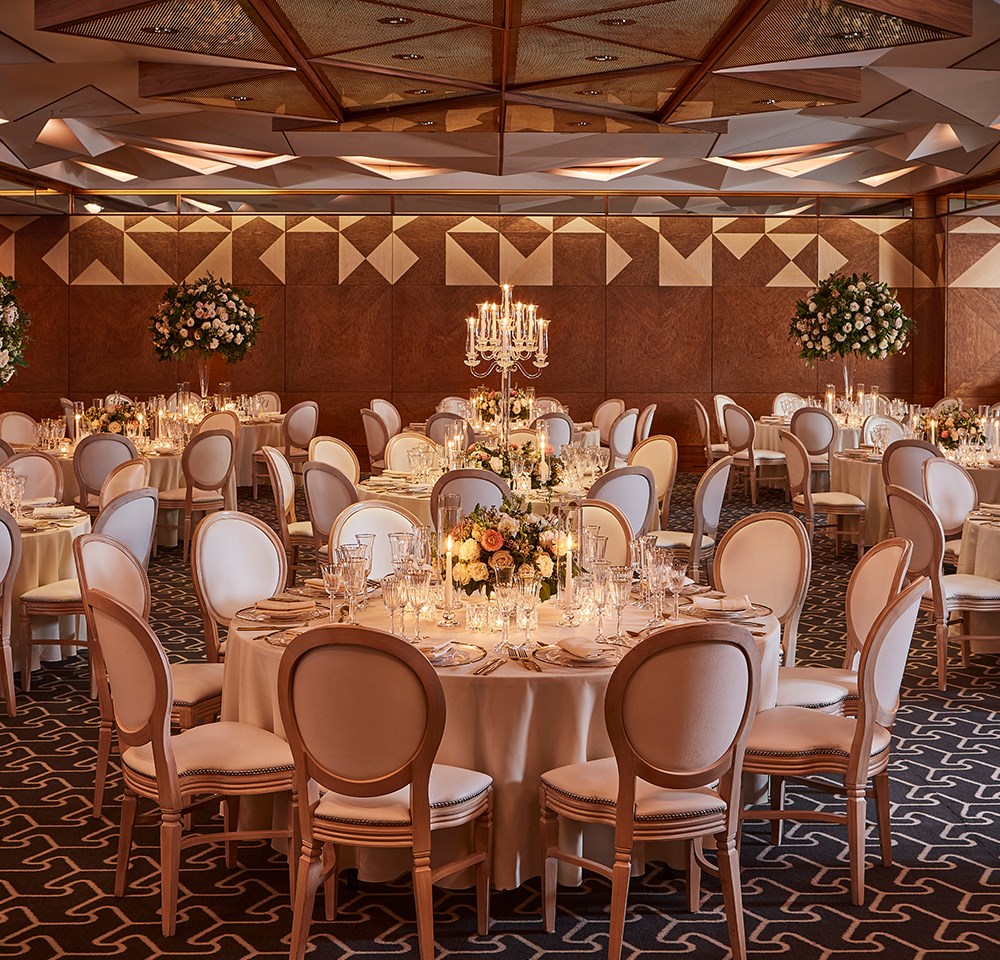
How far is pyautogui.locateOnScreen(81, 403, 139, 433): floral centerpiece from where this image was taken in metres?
10.7

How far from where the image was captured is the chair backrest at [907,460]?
844cm

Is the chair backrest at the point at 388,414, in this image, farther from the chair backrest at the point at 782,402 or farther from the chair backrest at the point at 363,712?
the chair backrest at the point at 363,712

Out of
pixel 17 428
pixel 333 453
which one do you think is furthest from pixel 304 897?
pixel 17 428

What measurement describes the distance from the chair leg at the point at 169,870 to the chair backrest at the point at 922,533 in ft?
13.0

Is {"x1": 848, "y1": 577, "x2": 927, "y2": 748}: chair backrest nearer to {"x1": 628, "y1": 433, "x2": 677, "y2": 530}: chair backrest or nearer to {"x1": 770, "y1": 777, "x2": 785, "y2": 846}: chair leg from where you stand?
{"x1": 770, "y1": 777, "x2": 785, "y2": 846}: chair leg

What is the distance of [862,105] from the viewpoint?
34.1 feet

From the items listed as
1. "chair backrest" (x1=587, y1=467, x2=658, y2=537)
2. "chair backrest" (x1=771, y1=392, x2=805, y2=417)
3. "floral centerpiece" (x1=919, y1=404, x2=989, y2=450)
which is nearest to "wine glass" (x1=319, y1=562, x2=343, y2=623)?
"chair backrest" (x1=587, y1=467, x2=658, y2=537)

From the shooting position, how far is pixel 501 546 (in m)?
4.33

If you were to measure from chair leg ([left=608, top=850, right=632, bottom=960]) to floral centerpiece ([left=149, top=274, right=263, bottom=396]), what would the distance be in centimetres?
1056

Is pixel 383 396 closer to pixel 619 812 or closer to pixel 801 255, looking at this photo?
pixel 801 255

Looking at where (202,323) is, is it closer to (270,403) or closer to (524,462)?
(270,403)

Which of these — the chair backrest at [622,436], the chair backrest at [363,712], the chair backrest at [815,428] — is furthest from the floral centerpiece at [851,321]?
the chair backrest at [363,712]

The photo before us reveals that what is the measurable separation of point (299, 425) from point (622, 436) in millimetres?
3499

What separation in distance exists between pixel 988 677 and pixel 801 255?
10.2 metres
